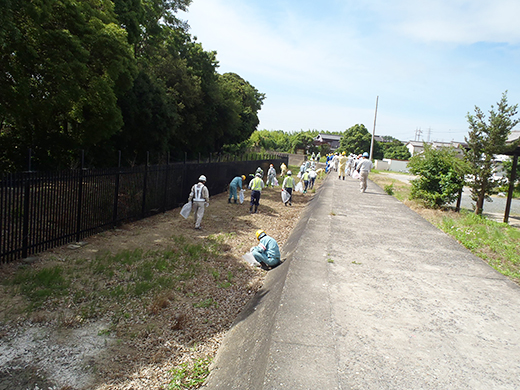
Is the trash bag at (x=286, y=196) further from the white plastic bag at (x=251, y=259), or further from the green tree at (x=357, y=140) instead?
the green tree at (x=357, y=140)

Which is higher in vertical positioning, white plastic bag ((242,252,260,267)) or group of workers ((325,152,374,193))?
group of workers ((325,152,374,193))

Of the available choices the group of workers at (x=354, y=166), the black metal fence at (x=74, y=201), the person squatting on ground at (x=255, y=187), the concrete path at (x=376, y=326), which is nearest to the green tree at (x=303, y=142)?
the group of workers at (x=354, y=166)

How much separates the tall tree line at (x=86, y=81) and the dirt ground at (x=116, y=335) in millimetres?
5885

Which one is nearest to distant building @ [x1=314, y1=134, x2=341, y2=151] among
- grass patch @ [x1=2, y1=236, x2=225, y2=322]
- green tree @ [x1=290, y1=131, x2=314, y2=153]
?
green tree @ [x1=290, y1=131, x2=314, y2=153]

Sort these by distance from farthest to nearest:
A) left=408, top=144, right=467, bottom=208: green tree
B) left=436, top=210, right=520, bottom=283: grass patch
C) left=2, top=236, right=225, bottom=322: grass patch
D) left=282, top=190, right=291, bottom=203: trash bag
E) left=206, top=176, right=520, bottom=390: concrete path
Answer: left=282, top=190, right=291, bottom=203: trash bag
left=408, top=144, right=467, bottom=208: green tree
left=436, top=210, right=520, bottom=283: grass patch
left=2, top=236, right=225, bottom=322: grass patch
left=206, top=176, right=520, bottom=390: concrete path

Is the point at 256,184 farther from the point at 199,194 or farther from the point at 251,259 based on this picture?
the point at 251,259

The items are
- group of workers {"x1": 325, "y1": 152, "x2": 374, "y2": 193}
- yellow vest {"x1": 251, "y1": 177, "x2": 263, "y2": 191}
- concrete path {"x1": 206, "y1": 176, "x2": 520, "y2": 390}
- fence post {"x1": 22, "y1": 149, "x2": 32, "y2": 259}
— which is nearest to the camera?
concrete path {"x1": 206, "y1": 176, "x2": 520, "y2": 390}

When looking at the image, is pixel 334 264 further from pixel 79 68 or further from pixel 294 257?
pixel 79 68

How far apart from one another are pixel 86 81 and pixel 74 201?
6046mm

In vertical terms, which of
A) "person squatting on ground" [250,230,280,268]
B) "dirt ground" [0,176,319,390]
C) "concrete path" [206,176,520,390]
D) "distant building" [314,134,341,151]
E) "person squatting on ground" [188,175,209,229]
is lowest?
"dirt ground" [0,176,319,390]

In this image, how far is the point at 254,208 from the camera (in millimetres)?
15234

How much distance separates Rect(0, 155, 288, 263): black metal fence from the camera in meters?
6.79

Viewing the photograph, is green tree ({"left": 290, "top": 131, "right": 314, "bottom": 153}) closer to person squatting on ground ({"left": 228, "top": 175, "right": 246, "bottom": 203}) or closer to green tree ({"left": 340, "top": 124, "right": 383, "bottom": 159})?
green tree ({"left": 340, "top": 124, "right": 383, "bottom": 159})

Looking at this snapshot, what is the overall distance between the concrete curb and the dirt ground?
20cm
